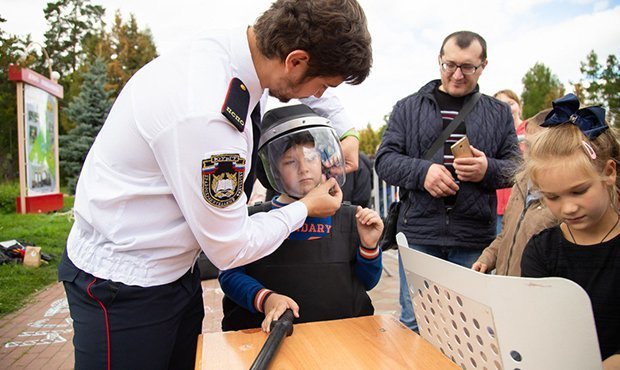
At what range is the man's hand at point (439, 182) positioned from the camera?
7.55ft

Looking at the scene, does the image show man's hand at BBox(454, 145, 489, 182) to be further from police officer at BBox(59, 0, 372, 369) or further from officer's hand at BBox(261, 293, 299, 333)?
officer's hand at BBox(261, 293, 299, 333)

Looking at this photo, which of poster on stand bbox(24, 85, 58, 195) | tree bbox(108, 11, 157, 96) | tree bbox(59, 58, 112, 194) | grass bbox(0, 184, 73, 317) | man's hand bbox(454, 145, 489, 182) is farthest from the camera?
tree bbox(108, 11, 157, 96)

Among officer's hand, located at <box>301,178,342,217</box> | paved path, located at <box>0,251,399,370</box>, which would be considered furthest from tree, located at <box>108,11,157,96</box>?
officer's hand, located at <box>301,178,342,217</box>

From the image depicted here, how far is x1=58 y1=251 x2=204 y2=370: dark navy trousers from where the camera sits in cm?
131

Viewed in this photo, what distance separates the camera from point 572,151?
1.45m

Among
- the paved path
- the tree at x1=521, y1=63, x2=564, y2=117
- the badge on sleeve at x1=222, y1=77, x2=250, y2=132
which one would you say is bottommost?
the paved path

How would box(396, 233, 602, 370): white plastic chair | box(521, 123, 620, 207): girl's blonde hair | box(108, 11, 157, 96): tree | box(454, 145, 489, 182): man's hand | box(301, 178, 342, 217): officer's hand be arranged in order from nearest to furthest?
box(396, 233, 602, 370): white plastic chair
box(521, 123, 620, 207): girl's blonde hair
box(301, 178, 342, 217): officer's hand
box(454, 145, 489, 182): man's hand
box(108, 11, 157, 96): tree

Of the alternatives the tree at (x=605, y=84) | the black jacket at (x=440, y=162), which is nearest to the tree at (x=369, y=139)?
the tree at (x=605, y=84)

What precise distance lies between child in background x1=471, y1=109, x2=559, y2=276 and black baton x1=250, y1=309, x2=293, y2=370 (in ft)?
3.59

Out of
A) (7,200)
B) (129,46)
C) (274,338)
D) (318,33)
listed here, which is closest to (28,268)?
(274,338)

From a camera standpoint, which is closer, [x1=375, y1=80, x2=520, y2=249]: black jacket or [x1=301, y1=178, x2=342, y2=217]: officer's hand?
[x1=301, y1=178, x2=342, y2=217]: officer's hand

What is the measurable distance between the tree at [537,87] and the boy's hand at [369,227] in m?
35.5

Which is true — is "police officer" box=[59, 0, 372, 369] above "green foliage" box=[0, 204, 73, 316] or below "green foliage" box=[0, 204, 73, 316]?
above

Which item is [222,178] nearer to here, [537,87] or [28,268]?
[28,268]
